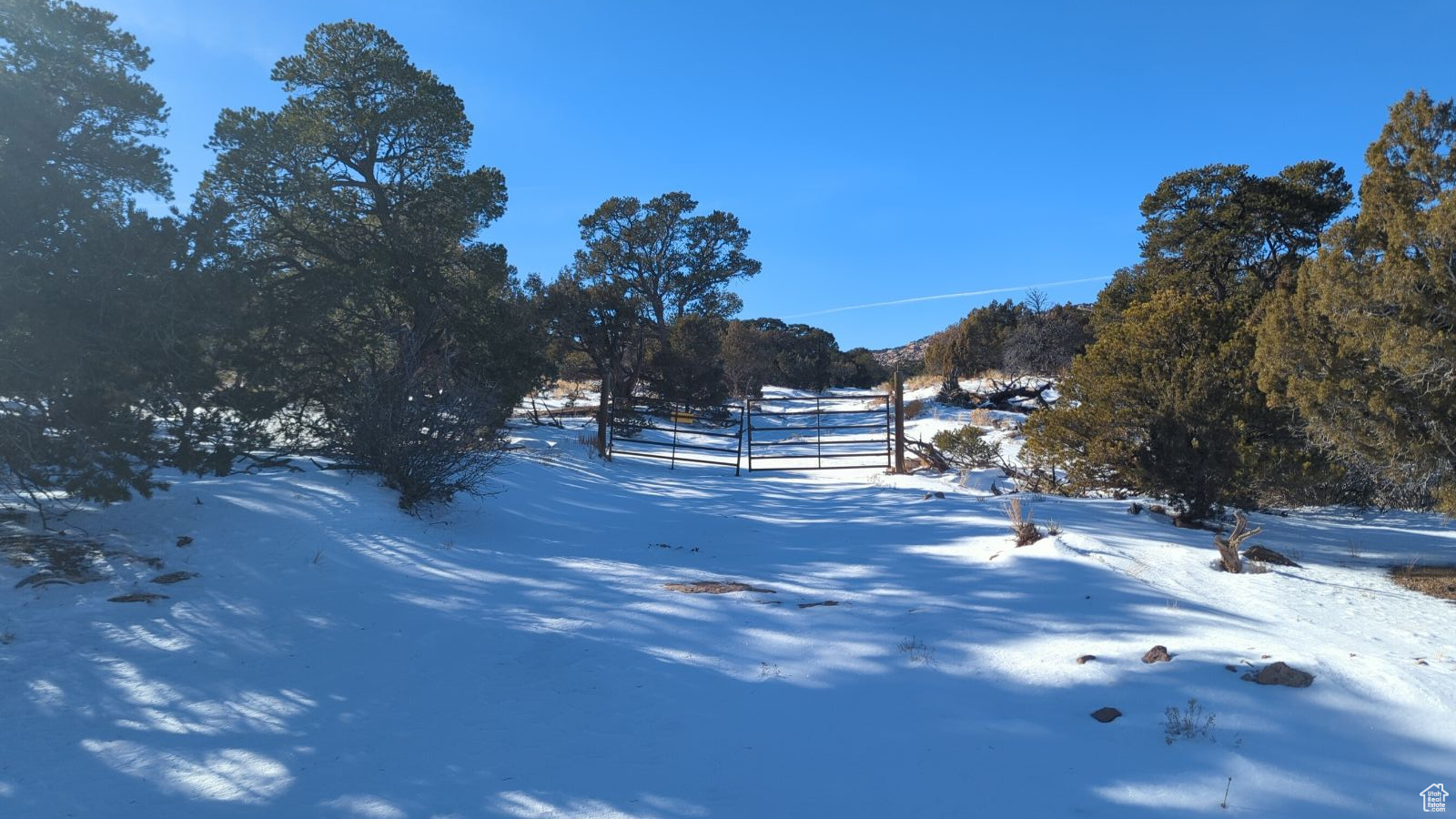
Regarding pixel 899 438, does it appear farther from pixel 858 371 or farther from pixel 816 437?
pixel 858 371

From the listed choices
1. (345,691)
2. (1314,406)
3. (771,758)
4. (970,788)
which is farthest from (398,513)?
(1314,406)

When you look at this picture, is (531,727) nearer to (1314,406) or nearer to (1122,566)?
(1122,566)

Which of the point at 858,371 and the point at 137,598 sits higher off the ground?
the point at 858,371

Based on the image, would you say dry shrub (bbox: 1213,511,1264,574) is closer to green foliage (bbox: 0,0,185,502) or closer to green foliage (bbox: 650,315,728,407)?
green foliage (bbox: 0,0,185,502)

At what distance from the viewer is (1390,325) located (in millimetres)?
7562

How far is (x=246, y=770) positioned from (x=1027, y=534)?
6.63 m

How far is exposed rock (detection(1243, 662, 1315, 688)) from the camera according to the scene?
3883 mm

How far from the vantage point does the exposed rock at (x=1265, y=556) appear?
26.8 ft

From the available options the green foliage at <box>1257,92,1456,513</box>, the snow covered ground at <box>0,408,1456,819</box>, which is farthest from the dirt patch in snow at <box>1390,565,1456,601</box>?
the green foliage at <box>1257,92,1456,513</box>

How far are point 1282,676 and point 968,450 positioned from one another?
11.3 m

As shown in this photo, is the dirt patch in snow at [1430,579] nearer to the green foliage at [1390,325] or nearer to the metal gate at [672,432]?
the green foliage at [1390,325]

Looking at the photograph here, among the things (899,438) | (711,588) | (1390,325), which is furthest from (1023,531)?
(899,438)

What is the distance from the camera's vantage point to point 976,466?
14.8m

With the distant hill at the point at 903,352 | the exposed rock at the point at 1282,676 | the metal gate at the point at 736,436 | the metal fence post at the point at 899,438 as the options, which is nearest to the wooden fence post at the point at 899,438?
the metal fence post at the point at 899,438
